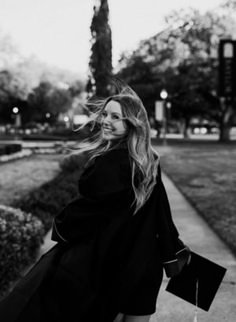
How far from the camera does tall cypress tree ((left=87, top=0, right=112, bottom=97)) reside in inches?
619

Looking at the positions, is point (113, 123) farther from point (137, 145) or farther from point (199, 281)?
point (199, 281)

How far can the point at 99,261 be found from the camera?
7.22 ft

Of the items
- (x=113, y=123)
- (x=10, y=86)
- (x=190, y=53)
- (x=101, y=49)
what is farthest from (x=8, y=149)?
(x=10, y=86)

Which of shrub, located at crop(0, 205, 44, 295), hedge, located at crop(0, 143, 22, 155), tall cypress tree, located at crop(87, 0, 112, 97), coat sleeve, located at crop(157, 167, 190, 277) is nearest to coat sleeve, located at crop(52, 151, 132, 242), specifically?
coat sleeve, located at crop(157, 167, 190, 277)

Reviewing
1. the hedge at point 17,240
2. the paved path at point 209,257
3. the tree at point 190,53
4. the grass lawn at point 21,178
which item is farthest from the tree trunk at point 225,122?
the hedge at point 17,240

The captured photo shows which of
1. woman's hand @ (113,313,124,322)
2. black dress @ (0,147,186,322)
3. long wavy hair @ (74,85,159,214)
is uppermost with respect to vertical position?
long wavy hair @ (74,85,159,214)

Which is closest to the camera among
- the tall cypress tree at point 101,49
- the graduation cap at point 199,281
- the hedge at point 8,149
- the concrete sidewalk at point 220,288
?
the graduation cap at point 199,281

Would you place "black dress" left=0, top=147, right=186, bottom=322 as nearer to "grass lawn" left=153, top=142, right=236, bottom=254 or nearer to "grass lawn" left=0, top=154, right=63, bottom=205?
"grass lawn" left=153, top=142, right=236, bottom=254

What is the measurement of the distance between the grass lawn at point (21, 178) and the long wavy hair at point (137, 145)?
23.1ft

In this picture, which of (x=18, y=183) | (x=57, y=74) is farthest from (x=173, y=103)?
(x=57, y=74)

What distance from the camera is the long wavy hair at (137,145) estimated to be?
2.26 m

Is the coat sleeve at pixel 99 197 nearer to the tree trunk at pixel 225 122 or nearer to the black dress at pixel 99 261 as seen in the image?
the black dress at pixel 99 261

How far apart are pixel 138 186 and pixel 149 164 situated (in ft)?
0.43

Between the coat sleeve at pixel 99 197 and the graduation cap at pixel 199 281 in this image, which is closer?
the coat sleeve at pixel 99 197
